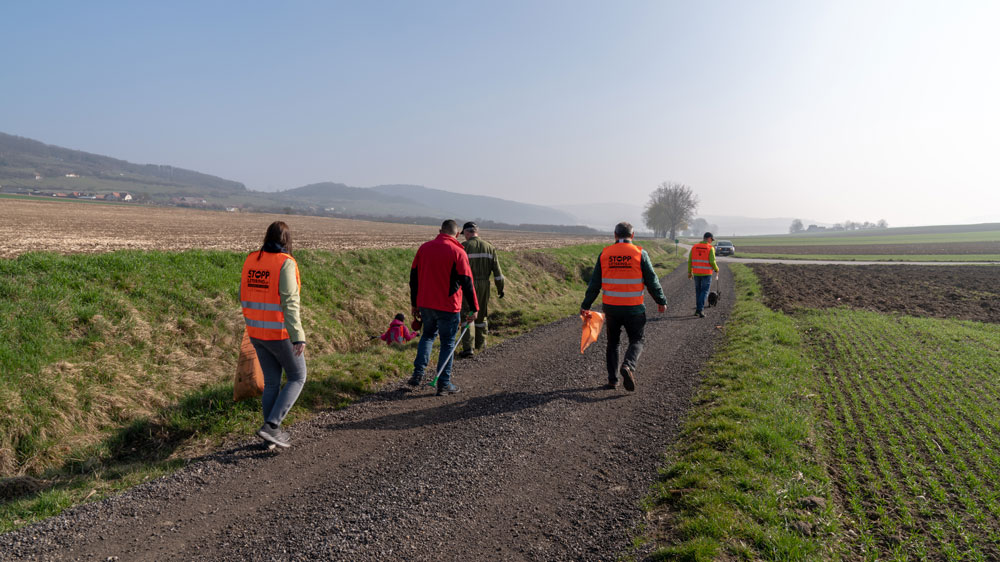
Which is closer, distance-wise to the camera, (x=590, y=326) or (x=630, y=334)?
(x=630, y=334)

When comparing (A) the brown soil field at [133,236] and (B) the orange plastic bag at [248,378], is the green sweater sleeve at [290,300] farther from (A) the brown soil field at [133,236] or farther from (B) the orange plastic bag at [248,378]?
(A) the brown soil field at [133,236]

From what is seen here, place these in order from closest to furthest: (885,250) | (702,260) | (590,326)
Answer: (590,326) < (702,260) < (885,250)

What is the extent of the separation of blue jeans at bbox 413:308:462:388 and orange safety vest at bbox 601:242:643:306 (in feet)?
7.98

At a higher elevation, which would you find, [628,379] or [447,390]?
[628,379]

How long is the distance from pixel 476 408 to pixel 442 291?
5.77 feet

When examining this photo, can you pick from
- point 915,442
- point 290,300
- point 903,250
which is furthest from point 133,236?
point 903,250

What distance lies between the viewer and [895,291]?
2098 centimetres

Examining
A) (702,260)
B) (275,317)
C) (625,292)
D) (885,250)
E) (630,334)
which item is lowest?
(630,334)

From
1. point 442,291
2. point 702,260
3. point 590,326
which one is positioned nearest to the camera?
point 442,291

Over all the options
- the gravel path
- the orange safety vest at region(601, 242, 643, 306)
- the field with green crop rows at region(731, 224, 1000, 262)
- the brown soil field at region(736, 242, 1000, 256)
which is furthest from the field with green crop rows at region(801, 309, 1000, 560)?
the brown soil field at region(736, 242, 1000, 256)

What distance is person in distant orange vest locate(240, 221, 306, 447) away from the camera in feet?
16.0

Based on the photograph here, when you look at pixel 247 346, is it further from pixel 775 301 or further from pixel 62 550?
pixel 775 301

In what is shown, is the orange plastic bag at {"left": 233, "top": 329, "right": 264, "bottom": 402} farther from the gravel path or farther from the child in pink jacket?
the child in pink jacket

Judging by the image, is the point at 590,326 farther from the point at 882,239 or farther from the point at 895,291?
the point at 882,239
